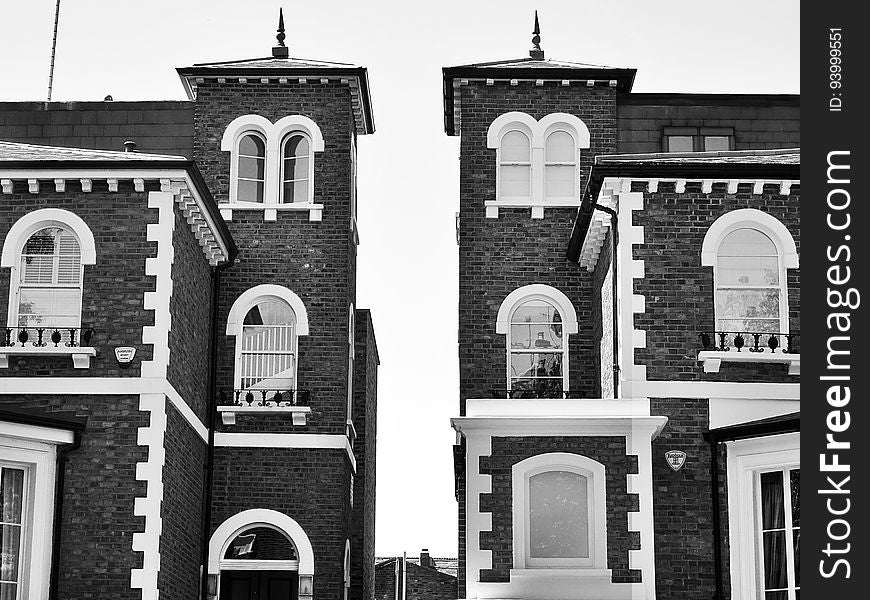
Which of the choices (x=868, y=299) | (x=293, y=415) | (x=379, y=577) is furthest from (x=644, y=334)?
(x=379, y=577)

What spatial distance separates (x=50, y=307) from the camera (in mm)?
24391

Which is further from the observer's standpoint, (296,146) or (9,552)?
(296,146)

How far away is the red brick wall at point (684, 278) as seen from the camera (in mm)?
23703

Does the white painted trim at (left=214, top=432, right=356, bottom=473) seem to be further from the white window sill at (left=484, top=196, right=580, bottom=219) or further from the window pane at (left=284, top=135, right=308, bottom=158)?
the window pane at (left=284, top=135, right=308, bottom=158)

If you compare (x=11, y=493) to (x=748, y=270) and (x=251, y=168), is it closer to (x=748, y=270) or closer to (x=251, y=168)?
(x=251, y=168)

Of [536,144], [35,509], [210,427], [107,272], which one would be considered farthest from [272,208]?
[35,509]

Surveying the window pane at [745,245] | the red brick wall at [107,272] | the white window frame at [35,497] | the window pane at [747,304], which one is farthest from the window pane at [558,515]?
the white window frame at [35,497]

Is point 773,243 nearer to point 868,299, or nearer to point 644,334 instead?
point 644,334

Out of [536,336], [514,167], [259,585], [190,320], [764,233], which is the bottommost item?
[259,585]

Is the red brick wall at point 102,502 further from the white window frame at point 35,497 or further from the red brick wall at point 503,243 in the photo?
the red brick wall at point 503,243

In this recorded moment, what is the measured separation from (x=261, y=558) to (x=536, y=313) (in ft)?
22.5

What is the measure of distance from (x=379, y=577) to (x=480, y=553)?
71.3 feet

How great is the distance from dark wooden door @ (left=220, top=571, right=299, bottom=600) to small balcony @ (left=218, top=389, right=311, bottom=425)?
2.77 m

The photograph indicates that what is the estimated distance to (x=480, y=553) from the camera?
894 inches
